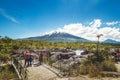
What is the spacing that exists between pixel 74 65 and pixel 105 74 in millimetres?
5586

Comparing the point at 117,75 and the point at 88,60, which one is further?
the point at 88,60

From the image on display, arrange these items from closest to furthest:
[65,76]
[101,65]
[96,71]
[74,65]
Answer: [65,76] < [96,71] < [101,65] < [74,65]

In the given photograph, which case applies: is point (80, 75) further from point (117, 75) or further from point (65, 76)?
point (117, 75)

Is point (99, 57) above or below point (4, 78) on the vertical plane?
above

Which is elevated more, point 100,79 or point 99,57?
point 99,57

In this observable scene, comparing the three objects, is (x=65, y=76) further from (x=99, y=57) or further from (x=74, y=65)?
(x=99, y=57)

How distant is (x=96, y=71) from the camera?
20047 millimetres

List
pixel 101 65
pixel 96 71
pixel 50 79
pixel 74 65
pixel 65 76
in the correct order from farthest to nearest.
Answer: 1. pixel 74 65
2. pixel 101 65
3. pixel 96 71
4. pixel 65 76
5. pixel 50 79

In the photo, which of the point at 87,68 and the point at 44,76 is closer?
the point at 44,76

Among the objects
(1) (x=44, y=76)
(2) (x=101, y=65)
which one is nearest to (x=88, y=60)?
(2) (x=101, y=65)

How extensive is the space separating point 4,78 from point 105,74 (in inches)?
399

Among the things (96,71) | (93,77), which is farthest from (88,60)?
(93,77)

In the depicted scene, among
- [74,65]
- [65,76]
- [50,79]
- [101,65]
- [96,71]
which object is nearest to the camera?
[50,79]

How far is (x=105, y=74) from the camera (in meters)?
19.2
